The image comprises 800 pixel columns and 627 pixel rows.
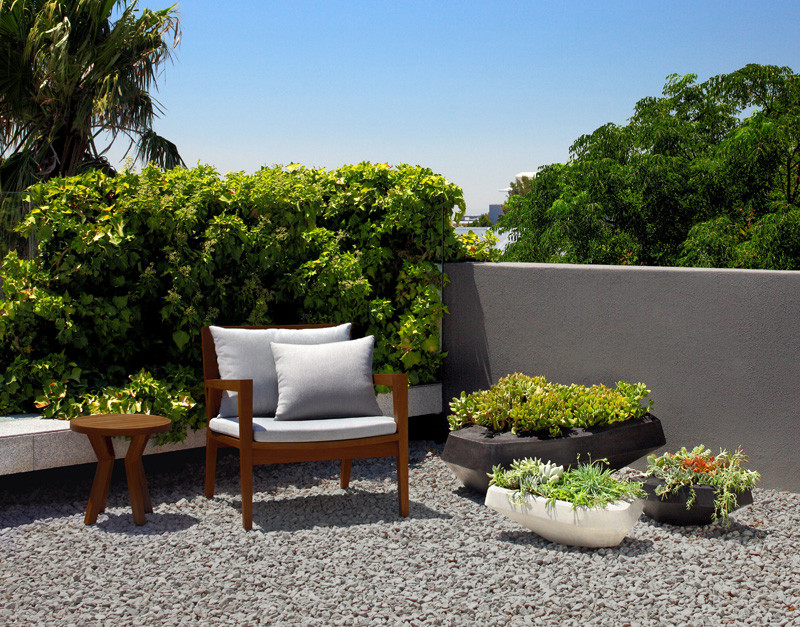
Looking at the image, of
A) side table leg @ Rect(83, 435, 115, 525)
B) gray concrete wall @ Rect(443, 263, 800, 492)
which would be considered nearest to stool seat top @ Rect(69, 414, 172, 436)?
side table leg @ Rect(83, 435, 115, 525)

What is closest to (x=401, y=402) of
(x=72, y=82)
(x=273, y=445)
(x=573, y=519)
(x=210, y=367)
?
(x=273, y=445)

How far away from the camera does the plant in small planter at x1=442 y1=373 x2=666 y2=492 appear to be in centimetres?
384

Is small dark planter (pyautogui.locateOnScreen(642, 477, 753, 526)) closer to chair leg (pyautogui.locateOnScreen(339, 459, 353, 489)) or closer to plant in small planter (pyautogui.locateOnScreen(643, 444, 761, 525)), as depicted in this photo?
plant in small planter (pyautogui.locateOnScreen(643, 444, 761, 525))

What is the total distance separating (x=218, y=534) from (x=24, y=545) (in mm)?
838

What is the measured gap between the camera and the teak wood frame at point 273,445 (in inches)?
142

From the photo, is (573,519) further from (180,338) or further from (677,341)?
(180,338)

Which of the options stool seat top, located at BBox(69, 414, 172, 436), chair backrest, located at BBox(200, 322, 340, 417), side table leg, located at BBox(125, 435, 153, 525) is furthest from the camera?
chair backrest, located at BBox(200, 322, 340, 417)

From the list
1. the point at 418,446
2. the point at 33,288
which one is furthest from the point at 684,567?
the point at 33,288

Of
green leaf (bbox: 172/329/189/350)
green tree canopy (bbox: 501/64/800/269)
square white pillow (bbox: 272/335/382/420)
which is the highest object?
green tree canopy (bbox: 501/64/800/269)

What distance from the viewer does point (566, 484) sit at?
3.46 meters

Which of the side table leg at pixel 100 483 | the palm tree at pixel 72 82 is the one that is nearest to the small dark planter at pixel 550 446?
the side table leg at pixel 100 483

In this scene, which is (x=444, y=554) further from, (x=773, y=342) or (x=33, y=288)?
(x=33, y=288)

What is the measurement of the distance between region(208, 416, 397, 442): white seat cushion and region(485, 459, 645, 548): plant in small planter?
2.10 feet

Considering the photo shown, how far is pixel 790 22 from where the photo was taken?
17.8 m
